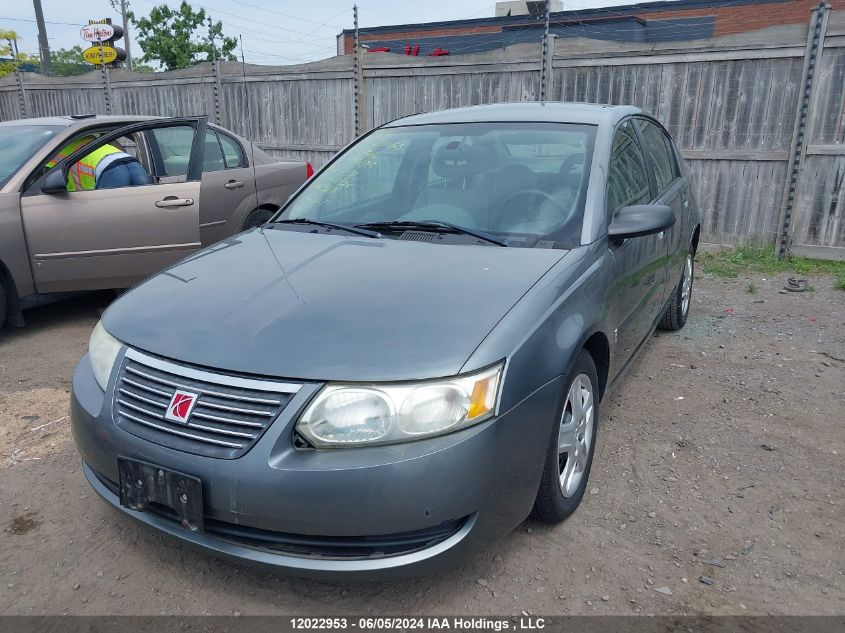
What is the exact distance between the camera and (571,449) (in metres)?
2.72

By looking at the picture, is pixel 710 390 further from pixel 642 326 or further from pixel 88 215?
pixel 88 215

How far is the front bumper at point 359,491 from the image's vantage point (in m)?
1.96

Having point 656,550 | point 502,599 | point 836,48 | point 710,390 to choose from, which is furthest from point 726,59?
point 502,599

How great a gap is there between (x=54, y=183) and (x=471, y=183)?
3326mm

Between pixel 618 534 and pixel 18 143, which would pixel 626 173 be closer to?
pixel 618 534

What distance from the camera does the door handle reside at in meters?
5.37

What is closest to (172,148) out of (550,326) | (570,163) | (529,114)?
(529,114)

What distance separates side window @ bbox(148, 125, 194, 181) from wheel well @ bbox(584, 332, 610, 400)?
409cm

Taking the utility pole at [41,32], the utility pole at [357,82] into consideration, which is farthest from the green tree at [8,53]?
the utility pole at [357,82]

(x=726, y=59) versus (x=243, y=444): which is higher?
(x=726, y=59)

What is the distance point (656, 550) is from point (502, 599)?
0.69m

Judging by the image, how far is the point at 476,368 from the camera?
208cm

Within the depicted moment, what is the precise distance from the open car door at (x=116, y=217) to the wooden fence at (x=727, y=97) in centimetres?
431

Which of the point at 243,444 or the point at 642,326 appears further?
the point at 642,326
